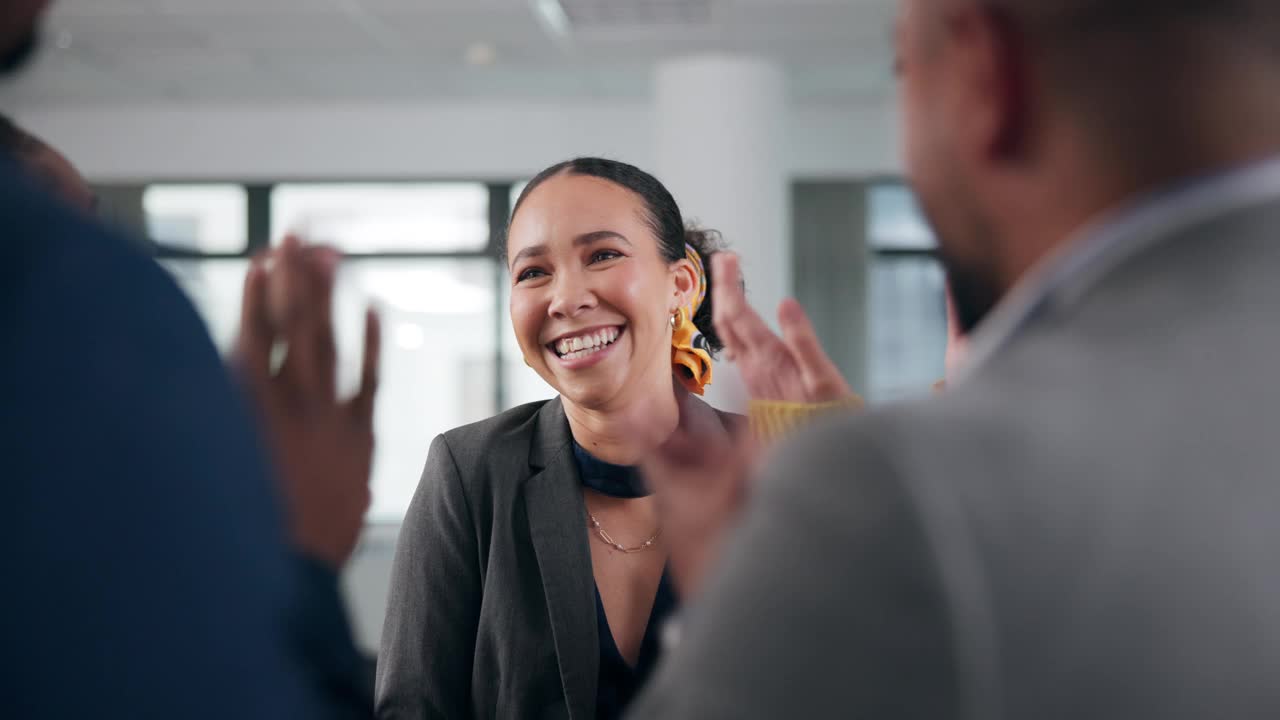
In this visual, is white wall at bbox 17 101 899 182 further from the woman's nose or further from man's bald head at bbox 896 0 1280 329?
man's bald head at bbox 896 0 1280 329

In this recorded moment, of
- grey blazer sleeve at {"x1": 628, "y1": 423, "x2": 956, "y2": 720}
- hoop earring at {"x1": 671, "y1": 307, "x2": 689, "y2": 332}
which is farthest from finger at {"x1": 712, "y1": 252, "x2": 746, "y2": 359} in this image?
hoop earring at {"x1": 671, "y1": 307, "x2": 689, "y2": 332}

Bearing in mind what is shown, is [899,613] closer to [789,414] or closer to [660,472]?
[660,472]

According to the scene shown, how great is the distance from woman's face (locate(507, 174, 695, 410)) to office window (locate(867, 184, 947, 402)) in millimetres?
5663

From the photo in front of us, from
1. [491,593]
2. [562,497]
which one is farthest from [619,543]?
[491,593]

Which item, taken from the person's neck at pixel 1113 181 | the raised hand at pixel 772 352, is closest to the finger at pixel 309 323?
the raised hand at pixel 772 352

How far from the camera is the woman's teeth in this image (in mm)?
1755

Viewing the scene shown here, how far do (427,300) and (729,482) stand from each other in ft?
21.9

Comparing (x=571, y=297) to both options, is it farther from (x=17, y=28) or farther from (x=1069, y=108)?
(x=1069, y=108)

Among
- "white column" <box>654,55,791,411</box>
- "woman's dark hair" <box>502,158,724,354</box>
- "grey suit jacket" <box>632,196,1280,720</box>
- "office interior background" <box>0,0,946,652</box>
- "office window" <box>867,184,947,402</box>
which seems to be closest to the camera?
"grey suit jacket" <box>632,196,1280,720</box>

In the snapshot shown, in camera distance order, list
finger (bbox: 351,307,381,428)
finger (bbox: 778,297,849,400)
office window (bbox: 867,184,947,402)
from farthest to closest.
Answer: office window (bbox: 867,184,947,402) < finger (bbox: 778,297,849,400) < finger (bbox: 351,307,381,428)

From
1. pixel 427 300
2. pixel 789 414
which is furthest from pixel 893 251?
pixel 789 414

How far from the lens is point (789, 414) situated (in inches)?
36.3

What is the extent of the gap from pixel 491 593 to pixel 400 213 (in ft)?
19.7

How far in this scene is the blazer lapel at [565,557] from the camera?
1.49m
